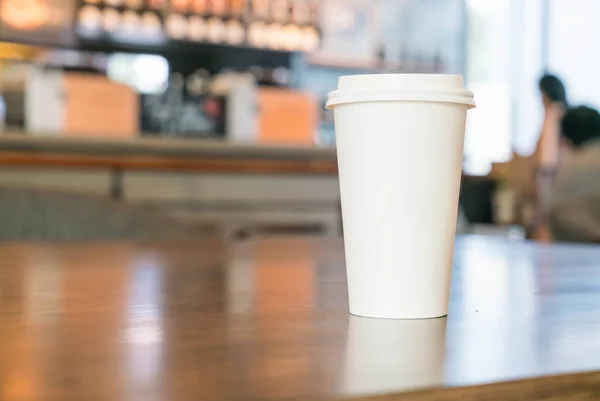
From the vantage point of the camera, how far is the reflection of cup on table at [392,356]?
30cm

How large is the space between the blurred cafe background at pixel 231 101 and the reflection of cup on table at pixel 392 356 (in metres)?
1.07

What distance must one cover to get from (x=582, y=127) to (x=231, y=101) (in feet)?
5.68

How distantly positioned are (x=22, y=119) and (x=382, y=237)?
10.1ft

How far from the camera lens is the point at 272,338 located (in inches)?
16.2

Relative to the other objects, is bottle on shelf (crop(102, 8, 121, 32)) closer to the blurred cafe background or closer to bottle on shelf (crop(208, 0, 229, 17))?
the blurred cafe background

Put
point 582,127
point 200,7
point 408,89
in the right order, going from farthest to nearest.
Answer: point 200,7
point 582,127
point 408,89

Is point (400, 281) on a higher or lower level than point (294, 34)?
lower

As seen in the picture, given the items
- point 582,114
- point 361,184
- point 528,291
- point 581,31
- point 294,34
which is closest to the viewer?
point 361,184

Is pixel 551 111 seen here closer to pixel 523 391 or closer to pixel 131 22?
pixel 131 22

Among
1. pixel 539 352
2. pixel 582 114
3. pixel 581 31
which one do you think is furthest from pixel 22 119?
pixel 581 31

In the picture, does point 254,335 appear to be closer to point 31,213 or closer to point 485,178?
point 31,213

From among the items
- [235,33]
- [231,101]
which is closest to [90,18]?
[235,33]

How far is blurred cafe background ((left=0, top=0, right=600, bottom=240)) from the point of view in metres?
2.83

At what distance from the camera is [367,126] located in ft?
1.57
